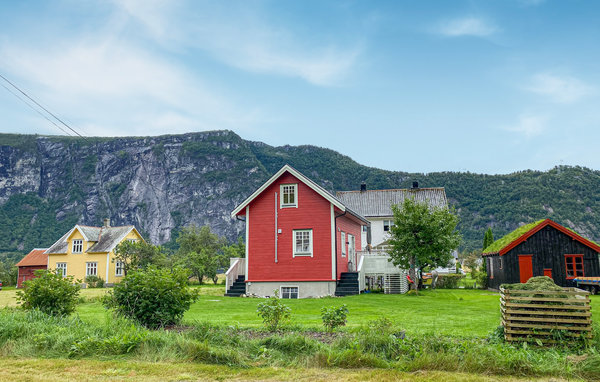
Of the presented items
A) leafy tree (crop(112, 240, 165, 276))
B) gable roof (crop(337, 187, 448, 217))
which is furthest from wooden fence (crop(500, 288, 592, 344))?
leafy tree (crop(112, 240, 165, 276))

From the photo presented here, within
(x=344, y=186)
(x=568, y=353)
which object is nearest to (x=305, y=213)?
(x=568, y=353)

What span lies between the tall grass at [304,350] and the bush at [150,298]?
1.05 m

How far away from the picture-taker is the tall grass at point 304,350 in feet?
22.4

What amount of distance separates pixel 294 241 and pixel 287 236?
46cm

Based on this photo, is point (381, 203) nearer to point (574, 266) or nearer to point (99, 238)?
point (574, 266)

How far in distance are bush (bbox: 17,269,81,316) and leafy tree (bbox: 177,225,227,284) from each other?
27460mm

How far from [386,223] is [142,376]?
1519 inches

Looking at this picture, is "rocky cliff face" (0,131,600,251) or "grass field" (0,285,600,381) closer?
"grass field" (0,285,600,381)

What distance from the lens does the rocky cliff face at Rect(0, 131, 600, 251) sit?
13400 cm

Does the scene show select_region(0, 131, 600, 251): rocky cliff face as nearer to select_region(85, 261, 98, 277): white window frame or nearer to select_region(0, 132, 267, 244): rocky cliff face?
select_region(0, 132, 267, 244): rocky cliff face

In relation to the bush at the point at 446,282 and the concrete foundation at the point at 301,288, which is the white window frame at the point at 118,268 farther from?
the bush at the point at 446,282

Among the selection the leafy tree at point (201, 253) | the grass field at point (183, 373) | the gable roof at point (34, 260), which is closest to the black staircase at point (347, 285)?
the grass field at point (183, 373)

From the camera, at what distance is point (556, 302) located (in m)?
8.12

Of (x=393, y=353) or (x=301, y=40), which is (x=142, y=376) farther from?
(x=301, y=40)
